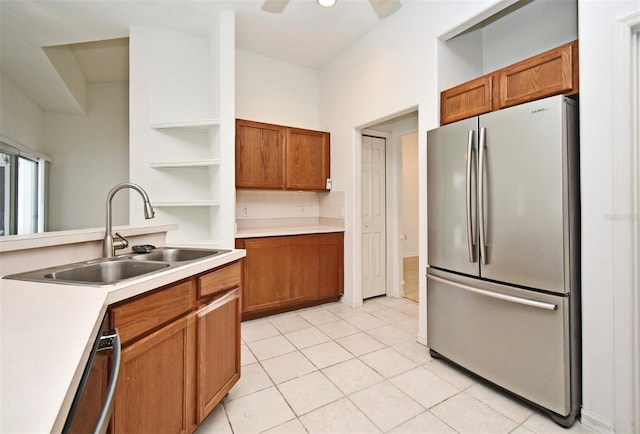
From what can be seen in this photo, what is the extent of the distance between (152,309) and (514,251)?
6.32 ft

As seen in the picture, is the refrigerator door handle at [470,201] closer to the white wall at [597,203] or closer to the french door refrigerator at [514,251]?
the french door refrigerator at [514,251]

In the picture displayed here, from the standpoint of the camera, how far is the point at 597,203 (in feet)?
5.18

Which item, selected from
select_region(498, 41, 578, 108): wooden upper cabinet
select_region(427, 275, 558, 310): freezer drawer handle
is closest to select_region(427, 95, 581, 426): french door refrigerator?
select_region(427, 275, 558, 310): freezer drawer handle

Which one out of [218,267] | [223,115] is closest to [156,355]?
[218,267]

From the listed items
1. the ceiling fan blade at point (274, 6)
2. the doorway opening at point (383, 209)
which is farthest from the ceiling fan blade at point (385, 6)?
the doorway opening at point (383, 209)

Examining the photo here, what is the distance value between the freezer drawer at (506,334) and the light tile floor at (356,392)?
5.8 inches

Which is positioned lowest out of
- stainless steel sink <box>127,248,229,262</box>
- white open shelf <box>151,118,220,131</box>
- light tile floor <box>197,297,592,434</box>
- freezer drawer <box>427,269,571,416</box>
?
light tile floor <box>197,297,592,434</box>

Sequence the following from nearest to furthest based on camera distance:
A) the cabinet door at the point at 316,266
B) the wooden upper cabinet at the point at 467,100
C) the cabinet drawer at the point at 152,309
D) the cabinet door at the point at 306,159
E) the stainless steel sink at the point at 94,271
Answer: the cabinet drawer at the point at 152,309
the stainless steel sink at the point at 94,271
the wooden upper cabinet at the point at 467,100
the cabinet door at the point at 316,266
the cabinet door at the point at 306,159

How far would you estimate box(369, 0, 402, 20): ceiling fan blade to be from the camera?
271 cm

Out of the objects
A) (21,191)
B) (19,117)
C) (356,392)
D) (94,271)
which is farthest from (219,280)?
(21,191)

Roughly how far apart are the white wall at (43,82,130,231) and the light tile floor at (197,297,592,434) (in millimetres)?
3762

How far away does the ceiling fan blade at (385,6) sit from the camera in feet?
8.89

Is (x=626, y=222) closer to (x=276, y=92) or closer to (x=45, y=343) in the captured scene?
(x=45, y=343)

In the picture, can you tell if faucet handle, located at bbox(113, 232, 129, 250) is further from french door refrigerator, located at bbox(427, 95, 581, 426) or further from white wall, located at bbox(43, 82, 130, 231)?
white wall, located at bbox(43, 82, 130, 231)
